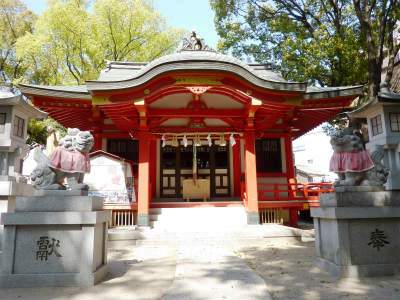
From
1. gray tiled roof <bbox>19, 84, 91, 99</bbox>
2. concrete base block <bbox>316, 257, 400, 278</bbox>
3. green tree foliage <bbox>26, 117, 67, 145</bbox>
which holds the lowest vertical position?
concrete base block <bbox>316, 257, 400, 278</bbox>

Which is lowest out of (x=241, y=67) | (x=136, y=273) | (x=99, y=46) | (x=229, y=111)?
(x=136, y=273)

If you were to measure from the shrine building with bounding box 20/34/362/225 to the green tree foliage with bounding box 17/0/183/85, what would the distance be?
736 centimetres

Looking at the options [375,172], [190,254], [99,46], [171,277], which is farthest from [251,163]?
[99,46]

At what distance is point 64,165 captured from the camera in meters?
5.10

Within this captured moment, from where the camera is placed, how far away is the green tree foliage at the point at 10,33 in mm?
21578

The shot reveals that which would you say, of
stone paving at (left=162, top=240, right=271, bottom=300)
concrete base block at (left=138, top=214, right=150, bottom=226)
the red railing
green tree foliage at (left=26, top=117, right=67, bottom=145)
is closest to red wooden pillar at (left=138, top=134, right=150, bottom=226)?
concrete base block at (left=138, top=214, right=150, bottom=226)

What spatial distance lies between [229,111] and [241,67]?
1.75 m

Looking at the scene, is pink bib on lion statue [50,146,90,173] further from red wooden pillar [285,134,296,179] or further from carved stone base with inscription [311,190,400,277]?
red wooden pillar [285,134,296,179]

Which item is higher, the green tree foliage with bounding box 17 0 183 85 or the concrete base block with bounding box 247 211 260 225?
the green tree foliage with bounding box 17 0 183 85

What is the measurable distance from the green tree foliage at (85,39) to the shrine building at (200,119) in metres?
7.36

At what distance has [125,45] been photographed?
2072 centimetres

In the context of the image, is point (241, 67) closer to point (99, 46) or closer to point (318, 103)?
point (318, 103)

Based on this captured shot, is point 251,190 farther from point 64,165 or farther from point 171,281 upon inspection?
point 64,165

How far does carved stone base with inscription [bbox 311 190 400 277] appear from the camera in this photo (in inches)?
196
